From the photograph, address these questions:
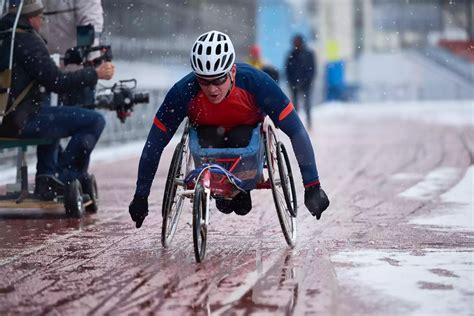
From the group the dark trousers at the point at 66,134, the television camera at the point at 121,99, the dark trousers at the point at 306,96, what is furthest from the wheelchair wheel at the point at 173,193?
the dark trousers at the point at 306,96

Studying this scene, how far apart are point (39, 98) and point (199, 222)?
12.2 feet

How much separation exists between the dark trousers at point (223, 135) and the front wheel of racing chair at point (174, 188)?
129 mm

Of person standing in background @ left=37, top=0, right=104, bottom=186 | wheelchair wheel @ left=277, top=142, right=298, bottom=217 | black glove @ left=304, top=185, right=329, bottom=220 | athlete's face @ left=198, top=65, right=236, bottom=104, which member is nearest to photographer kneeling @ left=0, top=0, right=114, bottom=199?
person standing in background @ left=37, top=0, right=104, bottom=186

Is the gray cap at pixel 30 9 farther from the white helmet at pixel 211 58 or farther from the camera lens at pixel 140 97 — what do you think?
the white helmet at pixel 211 58

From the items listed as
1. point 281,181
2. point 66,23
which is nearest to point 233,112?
point 281,181

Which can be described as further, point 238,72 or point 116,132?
point 116,132

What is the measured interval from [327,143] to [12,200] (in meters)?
12.8

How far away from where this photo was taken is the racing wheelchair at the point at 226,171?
915cm

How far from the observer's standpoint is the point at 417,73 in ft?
193

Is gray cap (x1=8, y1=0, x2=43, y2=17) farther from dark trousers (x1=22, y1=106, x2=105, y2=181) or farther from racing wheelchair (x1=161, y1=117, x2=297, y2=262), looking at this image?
racing wheelchair (x1=161, y1=117, x2=297, y2=262)

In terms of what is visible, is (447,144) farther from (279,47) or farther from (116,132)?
(279,47)

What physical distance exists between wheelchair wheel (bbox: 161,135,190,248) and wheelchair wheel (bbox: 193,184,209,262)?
0.49m

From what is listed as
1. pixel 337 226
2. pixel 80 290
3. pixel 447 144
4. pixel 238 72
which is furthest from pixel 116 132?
pixel 80 290

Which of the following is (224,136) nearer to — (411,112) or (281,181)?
(281,181)
